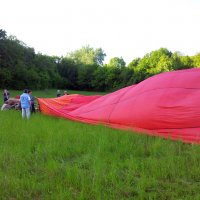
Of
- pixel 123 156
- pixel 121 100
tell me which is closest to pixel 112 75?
pixel 121 100

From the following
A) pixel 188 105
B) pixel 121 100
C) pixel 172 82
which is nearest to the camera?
pixel 188 105

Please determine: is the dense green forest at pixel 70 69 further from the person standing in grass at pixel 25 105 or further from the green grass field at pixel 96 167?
the green grass field at pixel 96 167

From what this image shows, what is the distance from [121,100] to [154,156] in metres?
4.68

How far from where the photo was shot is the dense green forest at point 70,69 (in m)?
52.6

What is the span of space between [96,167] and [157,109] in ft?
13.4

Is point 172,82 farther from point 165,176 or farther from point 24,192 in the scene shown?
point 24,192

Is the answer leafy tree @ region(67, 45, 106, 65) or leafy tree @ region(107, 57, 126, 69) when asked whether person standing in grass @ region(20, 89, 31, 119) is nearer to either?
leafy tree @ region(107, 57, 126, 69)

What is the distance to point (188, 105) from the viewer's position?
8984 millimetres

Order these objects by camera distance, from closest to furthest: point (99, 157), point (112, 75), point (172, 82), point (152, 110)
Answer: point (99, 157), point (152, 110), point (172, 82), point (112, 75)

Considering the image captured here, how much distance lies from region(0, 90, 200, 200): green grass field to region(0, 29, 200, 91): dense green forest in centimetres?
4367

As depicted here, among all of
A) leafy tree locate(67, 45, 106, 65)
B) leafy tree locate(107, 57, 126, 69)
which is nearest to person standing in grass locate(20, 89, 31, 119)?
leafy tree locate(107, 57, 126, 69)

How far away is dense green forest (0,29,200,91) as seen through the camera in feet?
173

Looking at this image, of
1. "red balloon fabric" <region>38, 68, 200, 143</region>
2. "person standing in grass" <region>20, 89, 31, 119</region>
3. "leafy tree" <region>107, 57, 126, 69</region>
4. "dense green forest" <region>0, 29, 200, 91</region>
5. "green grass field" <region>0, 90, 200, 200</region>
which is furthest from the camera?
"leafy tree" <region>107, 57, 126, 69</region>

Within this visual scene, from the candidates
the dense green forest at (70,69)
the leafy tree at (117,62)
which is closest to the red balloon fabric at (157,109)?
the dense green forest at (70,69)
